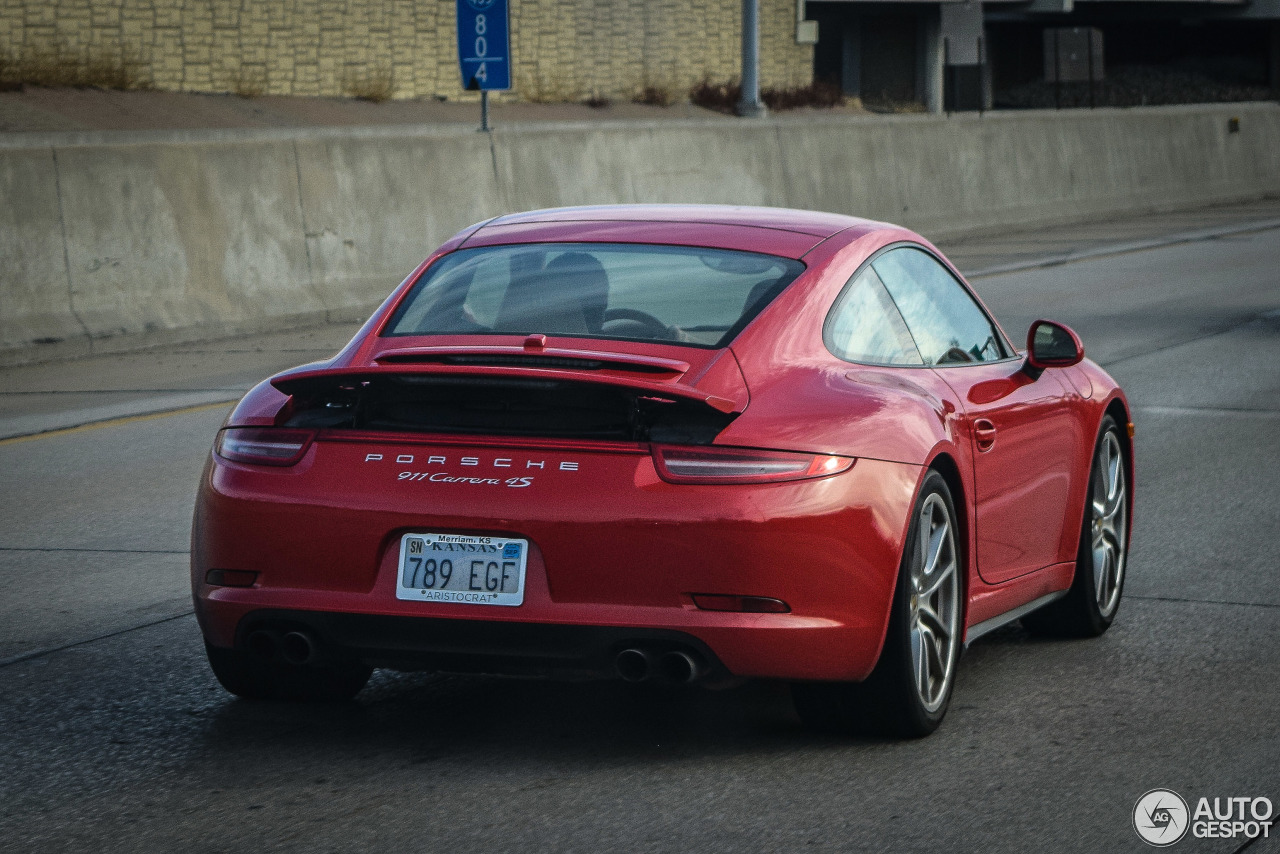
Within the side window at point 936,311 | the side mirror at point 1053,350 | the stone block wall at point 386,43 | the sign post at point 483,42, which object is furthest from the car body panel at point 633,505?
the stone block wall at point 386,43

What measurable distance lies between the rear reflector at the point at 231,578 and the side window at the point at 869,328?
162 cm

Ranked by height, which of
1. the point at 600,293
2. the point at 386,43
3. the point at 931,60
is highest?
the point at 386,43

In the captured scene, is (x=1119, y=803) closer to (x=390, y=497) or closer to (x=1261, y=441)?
(x=390, y=497)

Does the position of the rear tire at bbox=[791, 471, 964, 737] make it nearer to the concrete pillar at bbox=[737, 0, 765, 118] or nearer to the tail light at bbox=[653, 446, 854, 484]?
the tail light at bbox=[653, 446, 854, 484]

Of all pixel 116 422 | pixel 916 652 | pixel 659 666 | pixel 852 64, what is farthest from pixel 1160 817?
pixel 852 64

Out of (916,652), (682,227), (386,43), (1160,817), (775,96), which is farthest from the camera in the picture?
(775,96)

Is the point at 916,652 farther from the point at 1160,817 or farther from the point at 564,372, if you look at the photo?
the point at 564,372

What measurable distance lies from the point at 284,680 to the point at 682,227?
172 cm

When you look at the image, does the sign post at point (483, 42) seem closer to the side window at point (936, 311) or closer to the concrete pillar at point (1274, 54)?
the side window at point (936, 311)

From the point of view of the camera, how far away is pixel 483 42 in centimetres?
1866

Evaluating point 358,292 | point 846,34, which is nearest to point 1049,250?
point 358,292

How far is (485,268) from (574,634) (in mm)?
1434

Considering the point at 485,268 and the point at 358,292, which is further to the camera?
the point at 358,292

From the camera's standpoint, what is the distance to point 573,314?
5520 millimetres
